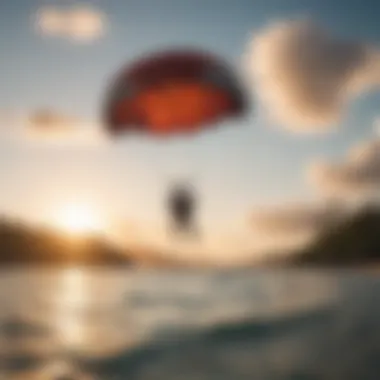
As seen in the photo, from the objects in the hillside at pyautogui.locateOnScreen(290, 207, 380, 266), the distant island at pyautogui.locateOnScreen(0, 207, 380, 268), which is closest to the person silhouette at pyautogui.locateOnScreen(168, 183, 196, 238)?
the distant island at pyautogui.locateOnScreen(0, 207, 380, 268)

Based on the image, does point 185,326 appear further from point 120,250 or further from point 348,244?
point 348,244

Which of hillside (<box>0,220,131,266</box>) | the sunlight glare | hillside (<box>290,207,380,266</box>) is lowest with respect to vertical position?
hillside (<box>290,207,380,266</box>)

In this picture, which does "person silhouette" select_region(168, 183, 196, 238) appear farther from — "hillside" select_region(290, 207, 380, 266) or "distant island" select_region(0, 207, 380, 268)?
"hillside" select_region(290, 207, 380, 266)

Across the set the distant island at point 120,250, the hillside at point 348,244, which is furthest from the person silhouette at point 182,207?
the hillside at point 348,244

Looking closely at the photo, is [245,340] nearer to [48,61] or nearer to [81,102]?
[81,102]

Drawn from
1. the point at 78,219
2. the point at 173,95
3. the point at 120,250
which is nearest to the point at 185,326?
the point at 120,250

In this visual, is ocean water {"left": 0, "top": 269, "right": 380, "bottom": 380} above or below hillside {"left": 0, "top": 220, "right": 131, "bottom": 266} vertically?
below
